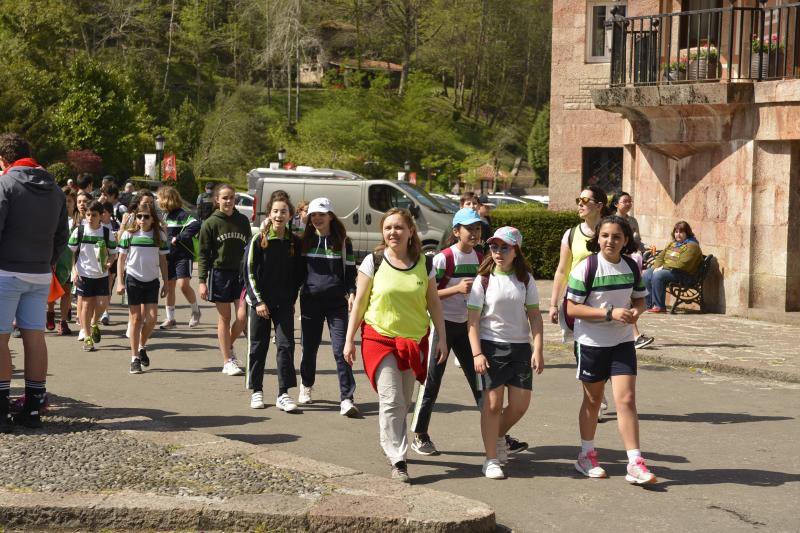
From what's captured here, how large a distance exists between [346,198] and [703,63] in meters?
9.33

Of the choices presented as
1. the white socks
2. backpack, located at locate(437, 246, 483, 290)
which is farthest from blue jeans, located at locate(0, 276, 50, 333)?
the white socks

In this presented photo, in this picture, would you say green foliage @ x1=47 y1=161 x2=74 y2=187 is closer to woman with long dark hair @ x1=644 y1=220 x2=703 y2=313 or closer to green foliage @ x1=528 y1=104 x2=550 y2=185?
woman with long dark hair @ x1=644 y1=220 x2=703 y2=313

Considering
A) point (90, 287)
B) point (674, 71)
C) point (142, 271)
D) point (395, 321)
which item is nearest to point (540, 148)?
point (674, 71)

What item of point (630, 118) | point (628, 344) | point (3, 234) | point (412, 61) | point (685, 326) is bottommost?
point (685, 326)

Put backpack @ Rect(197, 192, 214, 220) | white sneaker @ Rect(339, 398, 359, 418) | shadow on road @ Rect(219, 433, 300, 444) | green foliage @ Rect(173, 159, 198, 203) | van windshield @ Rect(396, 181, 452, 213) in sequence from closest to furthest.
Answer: shadow on road @ Rect(219, 433, 300, 444) < white sneaker @ Rect(339, 398, 359, 418) < backpack @ Rect(197, 192, 214, 220) < van windshield @ Rect(396, 181, 452, 213) < green foliage @ Rect(173, 159, 198, 203)

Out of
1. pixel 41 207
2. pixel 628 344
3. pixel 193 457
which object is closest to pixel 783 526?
pixel 628 344

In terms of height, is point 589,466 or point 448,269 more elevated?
point 448,269

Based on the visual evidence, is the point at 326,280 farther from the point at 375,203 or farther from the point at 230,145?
the point at 230,145

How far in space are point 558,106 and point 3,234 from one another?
18.8 m

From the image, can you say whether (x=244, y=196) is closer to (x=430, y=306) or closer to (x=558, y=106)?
(x=558, y=106)

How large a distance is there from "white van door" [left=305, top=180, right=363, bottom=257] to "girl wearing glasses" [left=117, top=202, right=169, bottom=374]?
11901 millimetres

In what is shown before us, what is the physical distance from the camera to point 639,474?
657 cm

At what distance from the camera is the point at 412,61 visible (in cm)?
9419

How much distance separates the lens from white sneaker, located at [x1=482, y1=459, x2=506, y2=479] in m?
6.81
